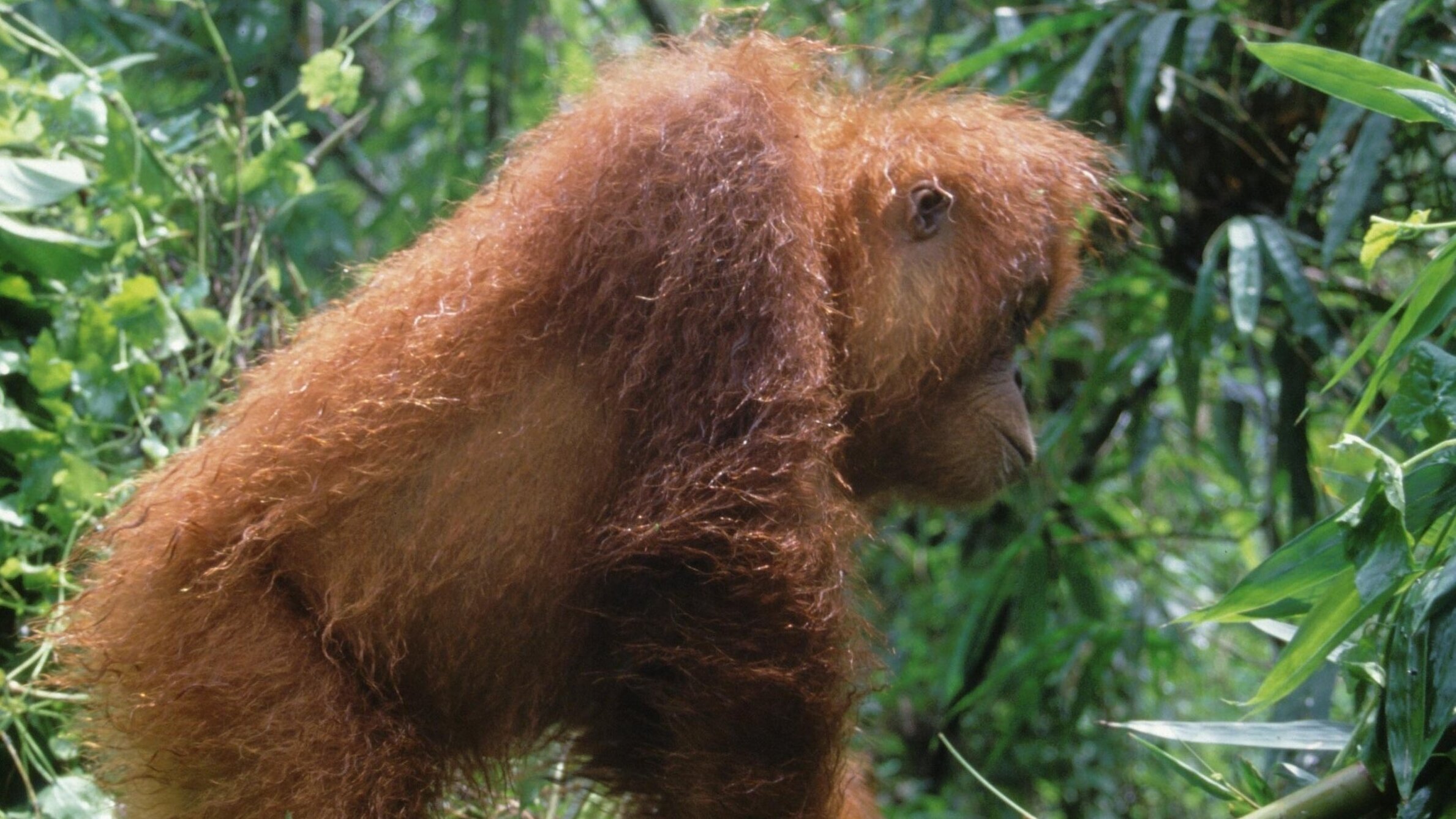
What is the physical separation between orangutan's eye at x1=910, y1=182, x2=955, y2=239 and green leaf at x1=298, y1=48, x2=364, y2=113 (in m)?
1.26

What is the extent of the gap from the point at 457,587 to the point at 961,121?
1.23 m

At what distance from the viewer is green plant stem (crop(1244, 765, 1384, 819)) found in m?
1.54

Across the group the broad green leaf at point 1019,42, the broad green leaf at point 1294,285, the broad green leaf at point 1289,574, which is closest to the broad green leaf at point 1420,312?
the broad green leaf at point 1289,574

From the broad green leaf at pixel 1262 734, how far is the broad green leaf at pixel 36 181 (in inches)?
78.2

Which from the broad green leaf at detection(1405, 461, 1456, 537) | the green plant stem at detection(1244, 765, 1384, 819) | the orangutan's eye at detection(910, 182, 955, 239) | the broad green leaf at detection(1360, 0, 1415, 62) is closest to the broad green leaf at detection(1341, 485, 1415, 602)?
the broad green leaf at detection(1405, 461, 1456, 537)

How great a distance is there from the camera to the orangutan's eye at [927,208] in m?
2.21


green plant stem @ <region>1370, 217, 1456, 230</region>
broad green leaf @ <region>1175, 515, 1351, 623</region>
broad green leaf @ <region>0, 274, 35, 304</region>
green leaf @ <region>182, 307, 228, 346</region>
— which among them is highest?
broad green leaf @ <region>0, 274, 35, 304</region>

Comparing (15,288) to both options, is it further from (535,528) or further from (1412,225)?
(1412,225)

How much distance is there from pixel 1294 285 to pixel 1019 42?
0.88m

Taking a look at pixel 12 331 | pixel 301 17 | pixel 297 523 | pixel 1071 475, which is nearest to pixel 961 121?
pixel 297 523

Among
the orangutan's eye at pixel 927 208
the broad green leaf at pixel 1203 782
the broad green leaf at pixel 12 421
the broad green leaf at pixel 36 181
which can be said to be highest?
the broad green leaf at pixel 36 181

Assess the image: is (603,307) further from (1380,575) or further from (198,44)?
(198,44)

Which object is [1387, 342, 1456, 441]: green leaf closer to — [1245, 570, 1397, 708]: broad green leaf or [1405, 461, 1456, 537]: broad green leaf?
[1405, 461, 1456, 537]: broad green leaf

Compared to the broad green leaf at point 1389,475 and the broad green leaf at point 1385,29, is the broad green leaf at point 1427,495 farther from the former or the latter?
the broad green leaf at point 1385,29
